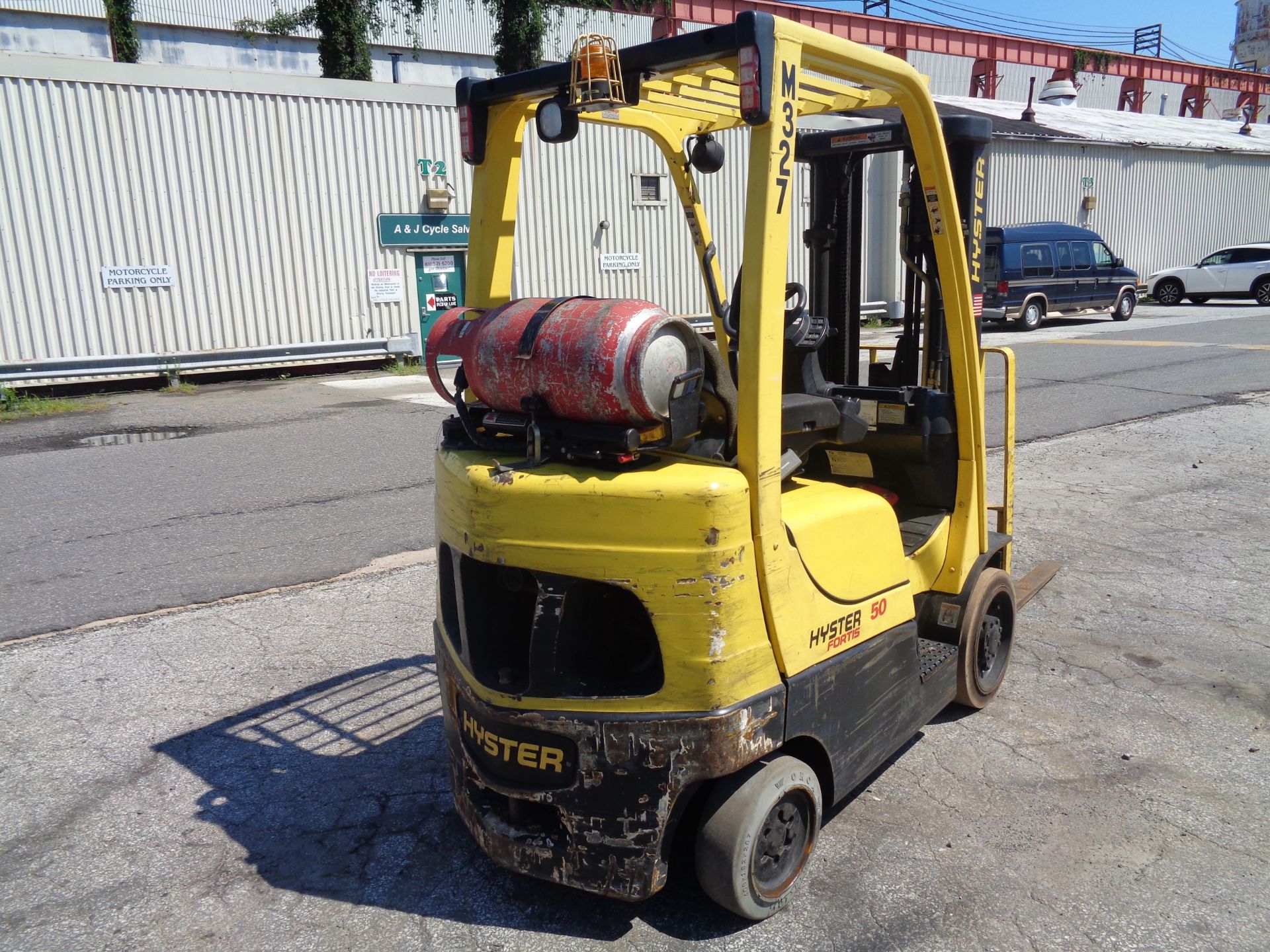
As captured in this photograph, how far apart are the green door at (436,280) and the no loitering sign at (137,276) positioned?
4.13 meters

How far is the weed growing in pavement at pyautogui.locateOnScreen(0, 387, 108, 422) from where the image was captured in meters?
13.1

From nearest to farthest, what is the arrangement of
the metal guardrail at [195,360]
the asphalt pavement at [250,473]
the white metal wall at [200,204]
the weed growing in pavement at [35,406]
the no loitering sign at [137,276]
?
the asphalt pavement at [250,473] < the weed growing in pavement at [35,406] < the white metal wall at [200,204] < the metal guardrail at [195,360] < the no loitering sign at [137,276]

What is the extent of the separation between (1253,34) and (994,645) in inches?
3064

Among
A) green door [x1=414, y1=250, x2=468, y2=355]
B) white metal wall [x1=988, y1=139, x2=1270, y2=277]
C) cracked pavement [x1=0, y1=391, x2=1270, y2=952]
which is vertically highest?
white metal wall [x1=988, y1=139, x2=1270, y2=277]

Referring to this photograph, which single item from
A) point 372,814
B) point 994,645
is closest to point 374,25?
point 994,645

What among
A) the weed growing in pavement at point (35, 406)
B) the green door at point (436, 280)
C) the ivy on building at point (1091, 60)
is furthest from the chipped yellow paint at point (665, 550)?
the ivy on building at point (1091, 60)

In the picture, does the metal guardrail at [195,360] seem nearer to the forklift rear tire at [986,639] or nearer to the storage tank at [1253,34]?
the forklift rear tire at [986,639]

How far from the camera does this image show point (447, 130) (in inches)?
679

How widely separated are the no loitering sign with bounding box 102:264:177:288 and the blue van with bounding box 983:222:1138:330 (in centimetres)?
1542

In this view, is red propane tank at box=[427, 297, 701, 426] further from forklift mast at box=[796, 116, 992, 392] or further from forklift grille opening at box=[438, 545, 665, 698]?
forklift mast at box=[796, 116, 992, 392]

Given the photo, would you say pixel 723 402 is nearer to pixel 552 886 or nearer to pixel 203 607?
pixel 552 886

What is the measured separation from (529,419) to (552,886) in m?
1.54

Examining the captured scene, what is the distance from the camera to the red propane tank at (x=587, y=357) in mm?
2621

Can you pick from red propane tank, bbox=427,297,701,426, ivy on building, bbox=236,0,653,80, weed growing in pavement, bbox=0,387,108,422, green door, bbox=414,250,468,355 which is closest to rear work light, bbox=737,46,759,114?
red propane tank, bbox=427,297,701,426
